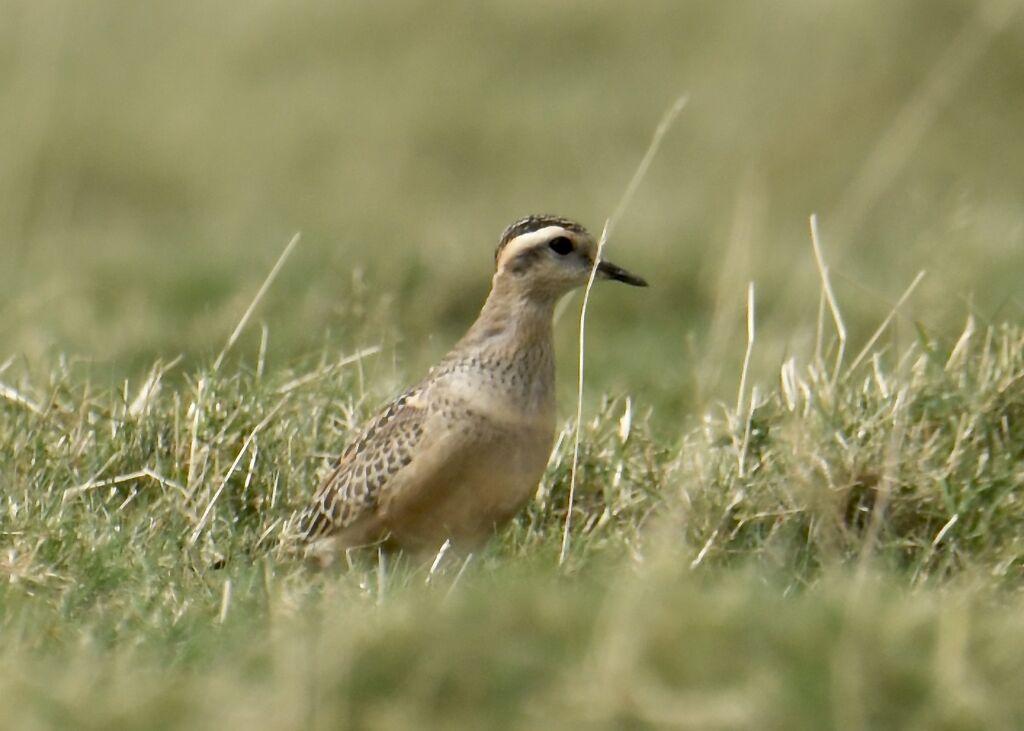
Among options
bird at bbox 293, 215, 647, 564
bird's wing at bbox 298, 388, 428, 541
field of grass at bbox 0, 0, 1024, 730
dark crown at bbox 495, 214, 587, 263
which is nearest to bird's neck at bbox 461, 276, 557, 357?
bird at bbox 293, 215, 647, 564

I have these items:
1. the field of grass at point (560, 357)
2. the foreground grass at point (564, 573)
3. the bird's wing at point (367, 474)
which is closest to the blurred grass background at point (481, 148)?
the field of grass at point (560, 357)

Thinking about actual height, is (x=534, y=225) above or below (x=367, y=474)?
above

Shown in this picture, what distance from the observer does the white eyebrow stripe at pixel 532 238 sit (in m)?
6.09

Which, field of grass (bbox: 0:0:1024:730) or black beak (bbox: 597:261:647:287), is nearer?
field of grass (bbox: 0:0:1024:730)

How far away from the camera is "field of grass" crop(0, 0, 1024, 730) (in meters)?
4.11

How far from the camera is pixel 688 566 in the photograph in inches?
210

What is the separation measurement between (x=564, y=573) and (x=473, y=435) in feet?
1.96

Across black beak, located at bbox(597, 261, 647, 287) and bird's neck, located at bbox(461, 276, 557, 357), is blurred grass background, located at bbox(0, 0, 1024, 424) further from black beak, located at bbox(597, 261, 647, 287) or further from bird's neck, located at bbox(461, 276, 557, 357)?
bird's neck, located at bbox(461, 276, 557, 357)

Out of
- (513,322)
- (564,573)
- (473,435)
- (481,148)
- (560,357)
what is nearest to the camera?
(564,573)

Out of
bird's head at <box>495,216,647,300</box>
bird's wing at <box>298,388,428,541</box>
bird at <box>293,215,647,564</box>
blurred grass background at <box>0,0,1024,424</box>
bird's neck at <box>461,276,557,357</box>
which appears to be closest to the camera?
bird at <box>293,215,647,564</box>

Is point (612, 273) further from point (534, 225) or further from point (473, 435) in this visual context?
point (473, 435)

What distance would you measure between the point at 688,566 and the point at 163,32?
12543mm

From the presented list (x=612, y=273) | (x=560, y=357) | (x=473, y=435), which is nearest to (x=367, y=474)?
Result: (x=473, y=435)

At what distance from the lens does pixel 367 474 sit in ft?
19.1
